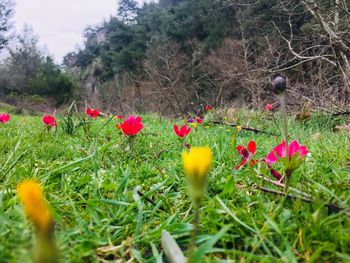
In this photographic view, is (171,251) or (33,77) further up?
(33,77)

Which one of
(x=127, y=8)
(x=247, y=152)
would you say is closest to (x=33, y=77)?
(x=127, y=8)

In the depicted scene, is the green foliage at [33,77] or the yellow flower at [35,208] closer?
the yellow flower at [35,208]

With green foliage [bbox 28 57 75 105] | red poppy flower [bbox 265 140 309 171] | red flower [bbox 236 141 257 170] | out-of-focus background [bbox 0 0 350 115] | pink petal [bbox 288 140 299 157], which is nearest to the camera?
red poppy flower [bbox 265 140 309 171]

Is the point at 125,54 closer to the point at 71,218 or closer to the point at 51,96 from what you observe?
the point at 51,96

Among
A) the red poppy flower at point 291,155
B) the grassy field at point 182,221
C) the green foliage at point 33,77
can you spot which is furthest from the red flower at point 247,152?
the green foliage at point 33,77

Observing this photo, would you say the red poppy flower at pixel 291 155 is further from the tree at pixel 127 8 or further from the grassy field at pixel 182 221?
the tree at pixel 127 8

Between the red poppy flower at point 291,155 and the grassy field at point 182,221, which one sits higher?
the red poppy flower at point 291,155

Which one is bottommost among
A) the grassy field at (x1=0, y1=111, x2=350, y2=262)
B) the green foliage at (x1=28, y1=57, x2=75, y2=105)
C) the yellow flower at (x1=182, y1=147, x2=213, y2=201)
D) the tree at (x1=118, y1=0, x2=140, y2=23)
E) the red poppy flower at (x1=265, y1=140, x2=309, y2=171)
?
the grassy field at (x1=0, y1=111, x2=350, y2=262)

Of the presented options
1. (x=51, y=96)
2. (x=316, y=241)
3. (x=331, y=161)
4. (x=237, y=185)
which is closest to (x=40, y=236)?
(x=316, y=241)

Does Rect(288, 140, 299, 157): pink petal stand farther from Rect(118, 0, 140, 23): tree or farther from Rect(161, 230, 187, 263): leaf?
Rect(118, 0, 140, 23): tree

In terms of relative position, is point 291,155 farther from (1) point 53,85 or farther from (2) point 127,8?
(2) point 127,8

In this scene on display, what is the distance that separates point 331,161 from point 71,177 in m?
1.04

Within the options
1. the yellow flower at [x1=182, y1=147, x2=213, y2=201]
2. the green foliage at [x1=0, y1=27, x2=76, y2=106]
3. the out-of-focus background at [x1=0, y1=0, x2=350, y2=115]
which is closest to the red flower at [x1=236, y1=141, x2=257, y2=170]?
the yellow flower at [x1=182, y1=147, x2=213, y2=201]

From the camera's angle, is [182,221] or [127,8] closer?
[182,221]
